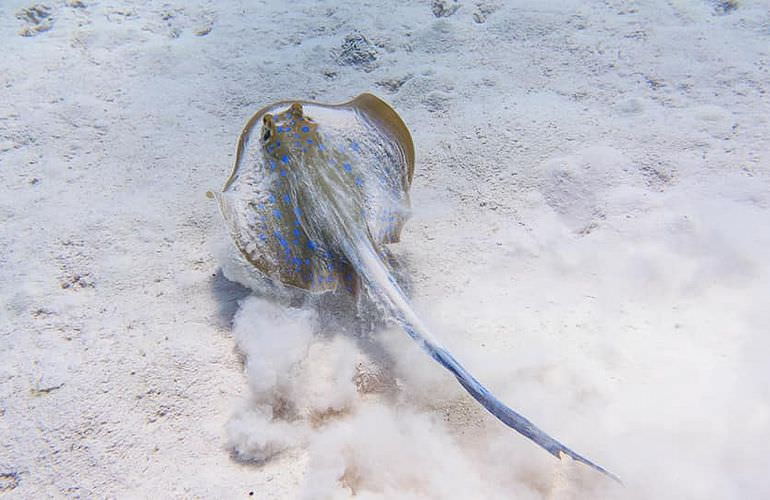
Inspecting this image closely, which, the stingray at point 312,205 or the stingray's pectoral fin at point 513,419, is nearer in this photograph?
the stingray's pectoral fin at point 513,419

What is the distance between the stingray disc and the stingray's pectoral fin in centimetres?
95

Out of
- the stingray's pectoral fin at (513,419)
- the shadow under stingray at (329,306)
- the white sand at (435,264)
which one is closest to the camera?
the stingray's pectoral fin at (513,419)

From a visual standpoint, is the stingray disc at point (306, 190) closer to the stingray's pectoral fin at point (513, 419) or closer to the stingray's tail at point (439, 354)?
the stingray's tail at point (439, 354)

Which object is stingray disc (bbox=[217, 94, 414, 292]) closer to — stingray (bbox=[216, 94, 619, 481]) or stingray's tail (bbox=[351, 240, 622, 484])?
stingray (bbox=[216, 94, 619, 481])

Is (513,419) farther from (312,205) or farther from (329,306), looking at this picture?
(312,205)

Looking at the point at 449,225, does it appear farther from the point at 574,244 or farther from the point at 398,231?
the point at 574,244

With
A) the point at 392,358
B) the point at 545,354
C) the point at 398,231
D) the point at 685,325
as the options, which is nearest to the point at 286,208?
the point at 398,231

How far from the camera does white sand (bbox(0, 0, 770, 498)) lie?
7.18 ft

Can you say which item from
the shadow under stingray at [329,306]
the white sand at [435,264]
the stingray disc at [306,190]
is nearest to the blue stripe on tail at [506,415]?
the white sand at [435,264]

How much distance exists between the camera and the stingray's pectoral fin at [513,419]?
70.6 inches

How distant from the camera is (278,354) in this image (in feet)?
8.27

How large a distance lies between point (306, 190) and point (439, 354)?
1.30 meters

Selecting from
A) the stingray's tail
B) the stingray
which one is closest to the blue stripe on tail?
the stingray's tail

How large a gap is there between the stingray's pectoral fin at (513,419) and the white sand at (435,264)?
387 millimetres
